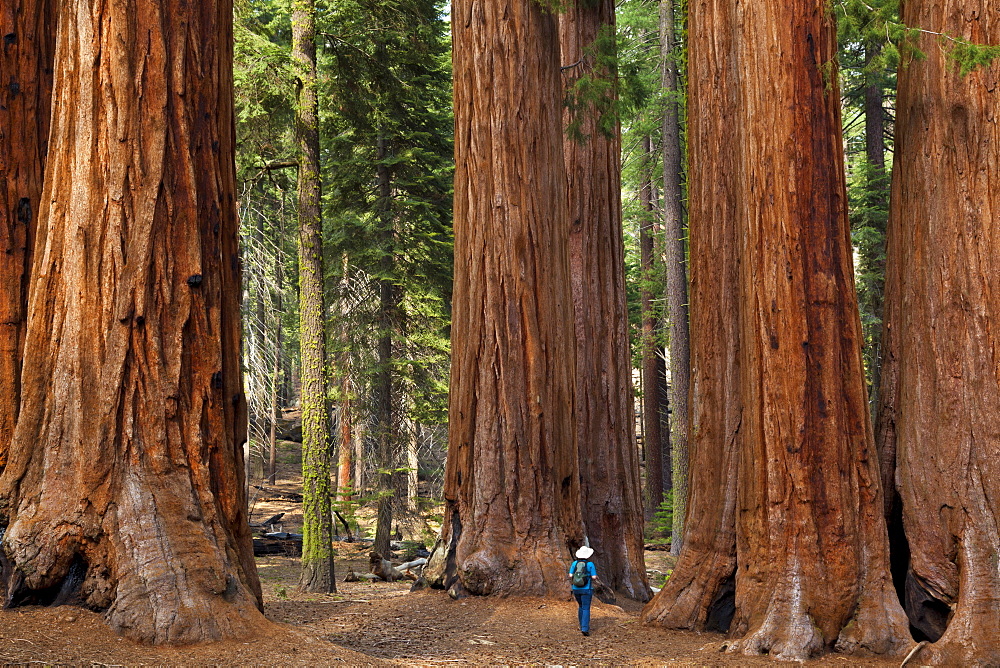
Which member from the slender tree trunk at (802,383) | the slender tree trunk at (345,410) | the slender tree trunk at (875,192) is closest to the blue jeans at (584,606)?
the slender tree trunk at (802,383)

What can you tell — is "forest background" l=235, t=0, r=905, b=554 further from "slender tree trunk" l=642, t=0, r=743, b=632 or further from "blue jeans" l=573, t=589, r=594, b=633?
"blue jeans" l=573, t=589, r=594, b=633

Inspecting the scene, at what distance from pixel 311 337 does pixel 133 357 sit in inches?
287

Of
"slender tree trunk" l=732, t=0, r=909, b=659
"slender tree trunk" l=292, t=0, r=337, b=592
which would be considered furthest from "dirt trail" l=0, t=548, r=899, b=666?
"slender tree trunk" l=292, t=0, r=337, b=592

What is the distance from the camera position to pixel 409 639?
7.36 metres

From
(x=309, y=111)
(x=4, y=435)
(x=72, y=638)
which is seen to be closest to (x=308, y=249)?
(x=309, y=111)

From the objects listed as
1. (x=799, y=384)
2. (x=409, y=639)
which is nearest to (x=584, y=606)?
(x=409, y=639)

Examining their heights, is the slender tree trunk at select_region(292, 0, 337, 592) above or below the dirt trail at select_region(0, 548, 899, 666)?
above

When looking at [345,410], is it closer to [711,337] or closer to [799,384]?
[711,337]

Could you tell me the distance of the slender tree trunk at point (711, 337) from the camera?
294 inches

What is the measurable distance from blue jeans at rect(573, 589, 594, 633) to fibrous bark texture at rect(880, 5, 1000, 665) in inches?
102

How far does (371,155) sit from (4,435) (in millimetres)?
12963

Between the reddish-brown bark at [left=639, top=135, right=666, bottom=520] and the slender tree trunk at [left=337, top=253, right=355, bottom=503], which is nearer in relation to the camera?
the slender tree trunk at [left=337, top=253, right=355, bottom=503]

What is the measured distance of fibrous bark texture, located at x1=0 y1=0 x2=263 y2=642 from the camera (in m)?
4.89

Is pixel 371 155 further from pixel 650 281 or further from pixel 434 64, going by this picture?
pixel 650 281
